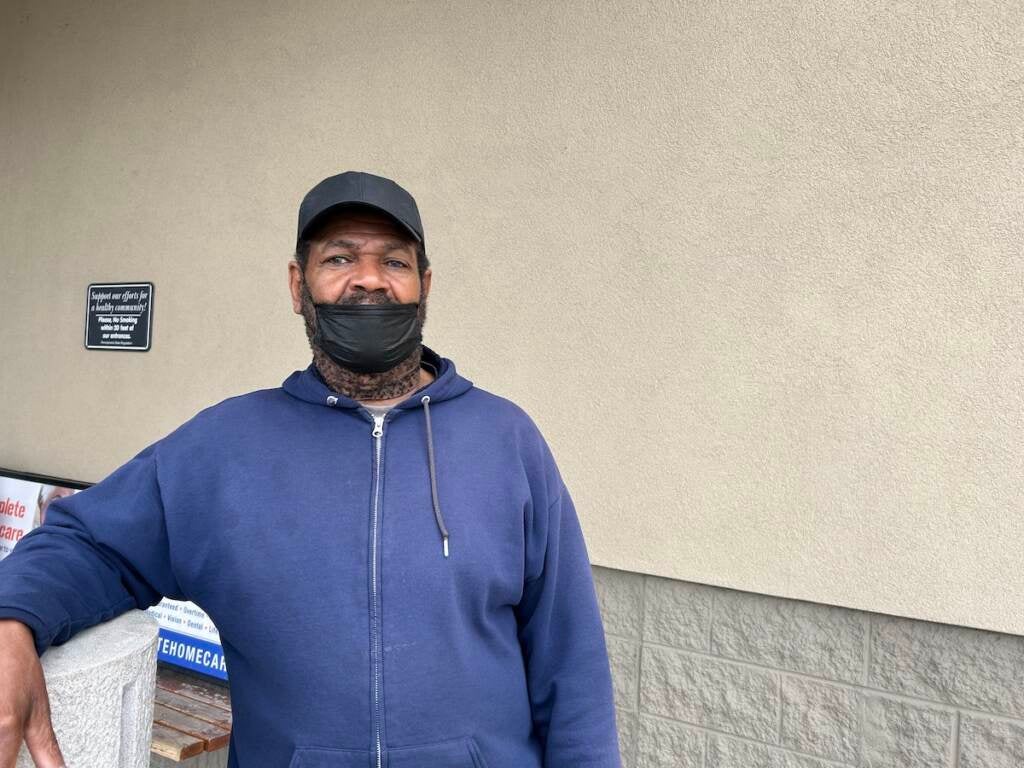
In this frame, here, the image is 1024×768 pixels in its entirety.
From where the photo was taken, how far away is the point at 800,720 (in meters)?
2.43

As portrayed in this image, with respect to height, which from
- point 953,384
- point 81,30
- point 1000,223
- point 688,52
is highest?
point 81,30

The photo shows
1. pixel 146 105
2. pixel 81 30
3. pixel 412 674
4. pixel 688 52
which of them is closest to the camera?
pixel 412 674

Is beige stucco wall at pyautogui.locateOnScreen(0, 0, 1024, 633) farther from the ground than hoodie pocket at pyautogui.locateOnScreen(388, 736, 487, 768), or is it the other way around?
beige stucco wall at pyautogui.locateOnScreen(0, 0, 1024, 633)

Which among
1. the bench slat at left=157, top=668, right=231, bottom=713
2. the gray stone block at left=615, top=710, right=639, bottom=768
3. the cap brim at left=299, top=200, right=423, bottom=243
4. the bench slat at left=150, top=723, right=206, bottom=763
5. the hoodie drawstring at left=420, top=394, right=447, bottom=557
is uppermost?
the cap brim at left=299, top=200, right=423, bottom=243

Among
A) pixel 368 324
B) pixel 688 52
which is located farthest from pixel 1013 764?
pixel 688 52

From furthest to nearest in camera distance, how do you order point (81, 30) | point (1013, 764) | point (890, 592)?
point (81, 30) < point (890, 592) < point (1013, 764)

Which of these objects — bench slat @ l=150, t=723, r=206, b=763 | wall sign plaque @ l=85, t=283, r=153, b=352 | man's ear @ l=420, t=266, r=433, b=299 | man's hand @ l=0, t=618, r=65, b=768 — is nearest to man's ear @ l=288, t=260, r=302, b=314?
man's ear @ l=420, t=266, r=433, b=299

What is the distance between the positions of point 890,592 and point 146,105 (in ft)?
12.8

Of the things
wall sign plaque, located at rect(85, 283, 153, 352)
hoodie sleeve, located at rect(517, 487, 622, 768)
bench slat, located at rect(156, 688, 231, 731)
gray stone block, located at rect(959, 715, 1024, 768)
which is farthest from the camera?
wall sign plaque, located at rect(85, 283, 153, 352)

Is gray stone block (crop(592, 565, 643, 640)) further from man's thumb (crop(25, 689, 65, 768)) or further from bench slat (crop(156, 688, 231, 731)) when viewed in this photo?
man's thumb (crop(25, 689, 65, 768))

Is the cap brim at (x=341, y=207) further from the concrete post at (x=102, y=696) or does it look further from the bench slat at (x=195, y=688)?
the bench slat at (x=195, y=688)

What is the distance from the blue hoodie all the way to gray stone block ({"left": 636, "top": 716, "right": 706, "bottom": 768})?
1.03 meters

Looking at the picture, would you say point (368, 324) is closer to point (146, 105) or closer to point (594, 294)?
point (594, 294)

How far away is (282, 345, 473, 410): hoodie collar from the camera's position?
5.66 feet
